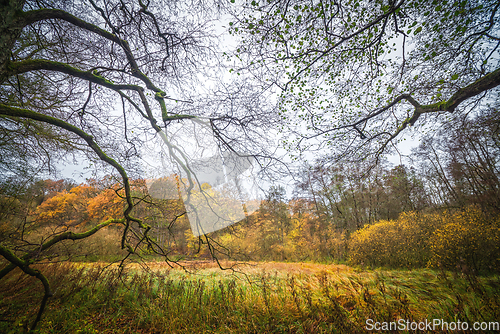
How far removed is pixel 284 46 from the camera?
2.99m

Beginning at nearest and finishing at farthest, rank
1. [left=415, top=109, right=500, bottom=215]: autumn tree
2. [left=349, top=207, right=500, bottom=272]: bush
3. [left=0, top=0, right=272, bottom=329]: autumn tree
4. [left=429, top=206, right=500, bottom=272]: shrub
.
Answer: [left=0, top=0, right=272, bottom=329]: autumn tree
[left=429, top=206, right=500, bottom=272]: shrub
[left=349, top=207, right=500, bottom=272]: bush
[left=415, top=109, right=500, bottom=215]: autumn tree

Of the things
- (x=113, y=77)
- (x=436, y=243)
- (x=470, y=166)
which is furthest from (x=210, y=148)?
(x=470, y=166)

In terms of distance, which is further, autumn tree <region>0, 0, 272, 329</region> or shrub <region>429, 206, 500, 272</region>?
shrub <region>429, 206, 500, 272</region>

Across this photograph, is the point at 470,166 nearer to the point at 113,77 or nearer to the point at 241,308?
the point at 241,308

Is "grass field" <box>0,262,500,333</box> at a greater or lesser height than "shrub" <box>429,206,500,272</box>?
greater

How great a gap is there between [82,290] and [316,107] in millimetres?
6971

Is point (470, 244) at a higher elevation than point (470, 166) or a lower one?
lower

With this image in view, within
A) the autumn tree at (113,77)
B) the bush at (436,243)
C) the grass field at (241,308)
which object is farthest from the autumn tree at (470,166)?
the autumn tree at (113,77)

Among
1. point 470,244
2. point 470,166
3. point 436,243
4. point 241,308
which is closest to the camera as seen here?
point 241,308

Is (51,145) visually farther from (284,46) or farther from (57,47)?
(284,46)

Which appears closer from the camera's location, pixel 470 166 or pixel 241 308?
pixel 241 308

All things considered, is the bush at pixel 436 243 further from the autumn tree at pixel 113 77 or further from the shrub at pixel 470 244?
the autumn tree at pixel 113 77

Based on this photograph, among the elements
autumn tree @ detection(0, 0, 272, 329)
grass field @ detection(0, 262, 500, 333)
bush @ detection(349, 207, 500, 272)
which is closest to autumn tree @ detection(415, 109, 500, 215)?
bush @ detection(349, 207, 500, 272)

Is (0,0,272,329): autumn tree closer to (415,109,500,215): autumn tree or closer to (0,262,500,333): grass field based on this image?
(0,262,500,333): grass field
